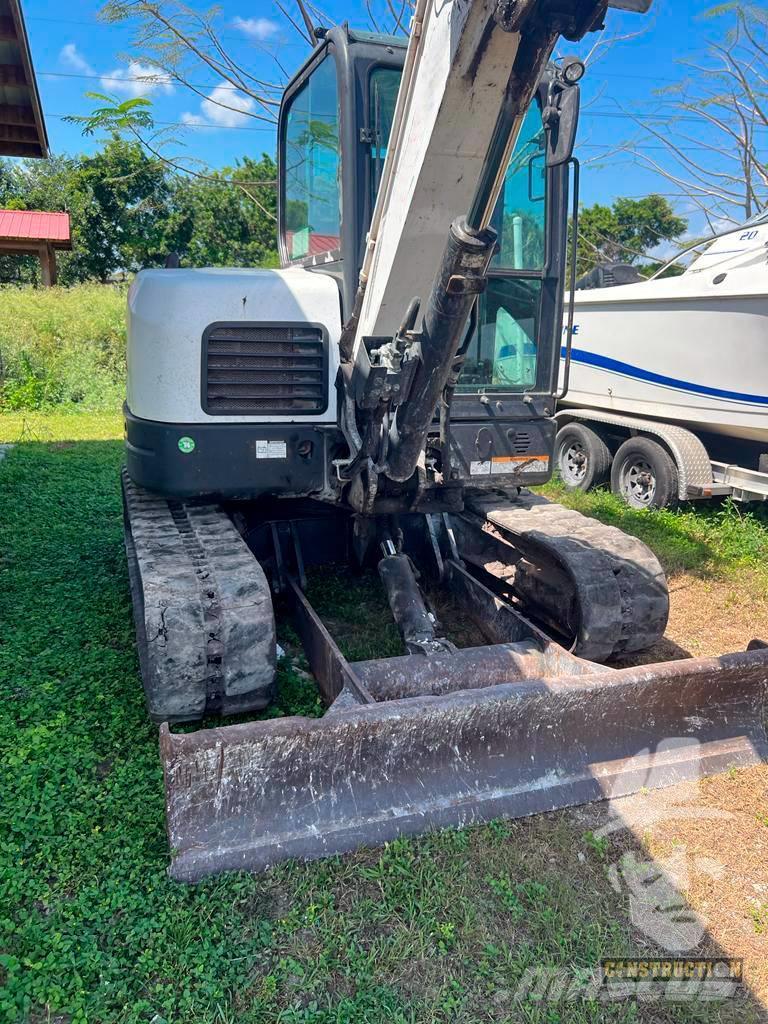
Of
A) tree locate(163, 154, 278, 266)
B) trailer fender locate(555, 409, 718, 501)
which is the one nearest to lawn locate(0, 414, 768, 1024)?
trailer fender locate(555, 409, 718, 501)

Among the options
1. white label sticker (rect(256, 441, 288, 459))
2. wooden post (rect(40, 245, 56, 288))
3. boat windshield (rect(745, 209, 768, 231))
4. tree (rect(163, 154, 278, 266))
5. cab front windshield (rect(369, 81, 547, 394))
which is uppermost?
tree (rect(163, 154, 278, 266))

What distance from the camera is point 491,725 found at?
2.80m

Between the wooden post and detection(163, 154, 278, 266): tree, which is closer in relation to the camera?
the wooden post

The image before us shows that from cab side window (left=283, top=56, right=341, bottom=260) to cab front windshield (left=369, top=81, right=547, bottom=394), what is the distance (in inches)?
32.7

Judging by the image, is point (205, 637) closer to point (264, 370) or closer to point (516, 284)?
point (264, 370)

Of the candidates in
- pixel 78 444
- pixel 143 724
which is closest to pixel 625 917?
pixel 143 724

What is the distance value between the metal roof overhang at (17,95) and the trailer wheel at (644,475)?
5720 millimetres

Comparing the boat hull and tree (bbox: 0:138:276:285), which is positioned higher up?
tree (bbox: 0:138:276:285)

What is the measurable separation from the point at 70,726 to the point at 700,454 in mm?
5423

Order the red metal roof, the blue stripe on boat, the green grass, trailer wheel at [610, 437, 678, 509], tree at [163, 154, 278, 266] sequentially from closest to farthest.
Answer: the blue stripe on boat < trailer wheel at [610, 437, 678, 509] < the green grass < the red metal roof < tree at [163, 154, 278, 266]

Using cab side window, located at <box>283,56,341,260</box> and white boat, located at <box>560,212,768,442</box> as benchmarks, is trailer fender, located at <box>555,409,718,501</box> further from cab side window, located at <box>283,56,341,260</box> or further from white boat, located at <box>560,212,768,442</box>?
cab side window, located at <box>283,56,341,260</box>

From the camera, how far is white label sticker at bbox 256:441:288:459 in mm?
3709

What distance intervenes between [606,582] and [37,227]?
18009 millimetres

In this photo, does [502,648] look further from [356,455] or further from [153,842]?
[153,842]
